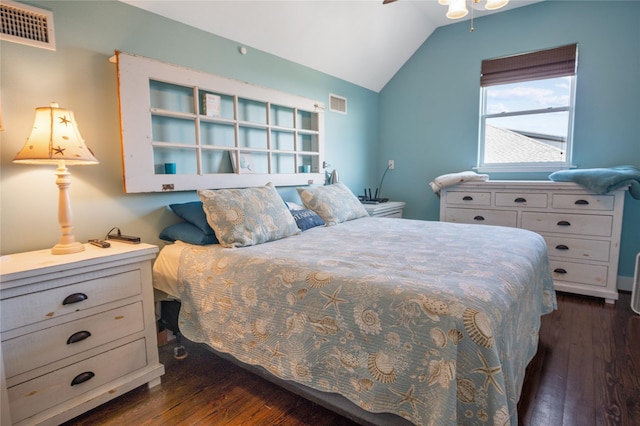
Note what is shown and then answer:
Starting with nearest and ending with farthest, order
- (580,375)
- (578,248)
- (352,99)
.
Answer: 1. (580,375)
2. (578,248)
3. (352,99)

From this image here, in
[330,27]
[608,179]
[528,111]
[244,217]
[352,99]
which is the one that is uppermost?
[330,27]

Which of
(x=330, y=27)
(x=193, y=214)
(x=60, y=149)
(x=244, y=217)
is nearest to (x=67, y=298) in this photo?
(x=60, y=149)

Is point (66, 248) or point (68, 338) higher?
point (66, 248)

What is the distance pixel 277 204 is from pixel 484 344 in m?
1.56

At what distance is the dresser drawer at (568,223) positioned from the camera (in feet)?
9.13

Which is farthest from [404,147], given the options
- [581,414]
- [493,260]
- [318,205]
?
[581,414]

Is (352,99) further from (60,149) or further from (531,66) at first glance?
(60,149)

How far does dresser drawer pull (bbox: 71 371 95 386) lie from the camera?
1.48 meters

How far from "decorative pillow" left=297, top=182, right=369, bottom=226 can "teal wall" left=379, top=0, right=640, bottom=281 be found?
60.2 inches

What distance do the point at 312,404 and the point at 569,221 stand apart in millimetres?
2666

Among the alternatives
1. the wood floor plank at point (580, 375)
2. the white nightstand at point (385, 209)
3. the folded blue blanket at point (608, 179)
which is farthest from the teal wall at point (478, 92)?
the wood floor plank at point (580, 375)

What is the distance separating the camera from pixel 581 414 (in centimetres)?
152

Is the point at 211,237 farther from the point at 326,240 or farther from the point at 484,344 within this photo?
the point at 484,344

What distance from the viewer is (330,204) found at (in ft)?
9.14
